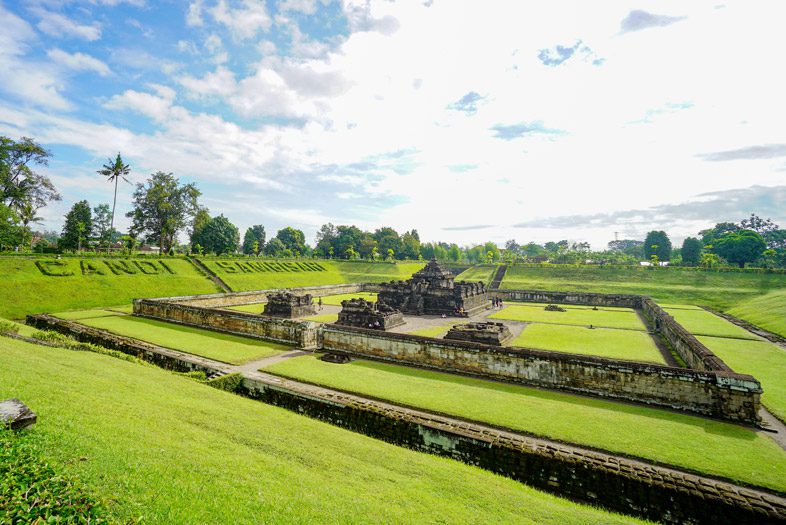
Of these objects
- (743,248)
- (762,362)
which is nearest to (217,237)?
(762,362)

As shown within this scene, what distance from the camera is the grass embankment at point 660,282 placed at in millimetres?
32125

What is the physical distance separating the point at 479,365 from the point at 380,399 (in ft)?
12.9

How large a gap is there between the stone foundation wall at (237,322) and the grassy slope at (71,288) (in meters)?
5.75

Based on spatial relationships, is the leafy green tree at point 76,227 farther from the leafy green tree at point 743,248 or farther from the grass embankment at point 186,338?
the leafy green tree at point 743,248

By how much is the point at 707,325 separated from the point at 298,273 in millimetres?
37517

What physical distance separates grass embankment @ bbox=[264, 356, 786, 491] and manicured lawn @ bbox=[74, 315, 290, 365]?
235cm

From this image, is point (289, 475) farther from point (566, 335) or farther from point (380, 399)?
point (566, 335)

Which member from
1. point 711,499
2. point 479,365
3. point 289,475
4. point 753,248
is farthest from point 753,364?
point 753,248

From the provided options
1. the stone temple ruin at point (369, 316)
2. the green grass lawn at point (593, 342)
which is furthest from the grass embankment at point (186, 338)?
the green grass lawn at point (593, 342)

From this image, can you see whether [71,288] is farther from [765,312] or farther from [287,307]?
[765,312]

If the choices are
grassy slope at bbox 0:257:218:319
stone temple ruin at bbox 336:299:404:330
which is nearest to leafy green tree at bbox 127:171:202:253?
grassy slope at bbox 0:257:218:319

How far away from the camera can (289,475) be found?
4.84 m

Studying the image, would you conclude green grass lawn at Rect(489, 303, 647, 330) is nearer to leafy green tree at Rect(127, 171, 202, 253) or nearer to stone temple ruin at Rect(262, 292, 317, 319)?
stone temple ruin at Rect(262, 292, 317, 319)

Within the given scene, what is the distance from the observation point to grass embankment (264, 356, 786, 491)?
7.03 m
